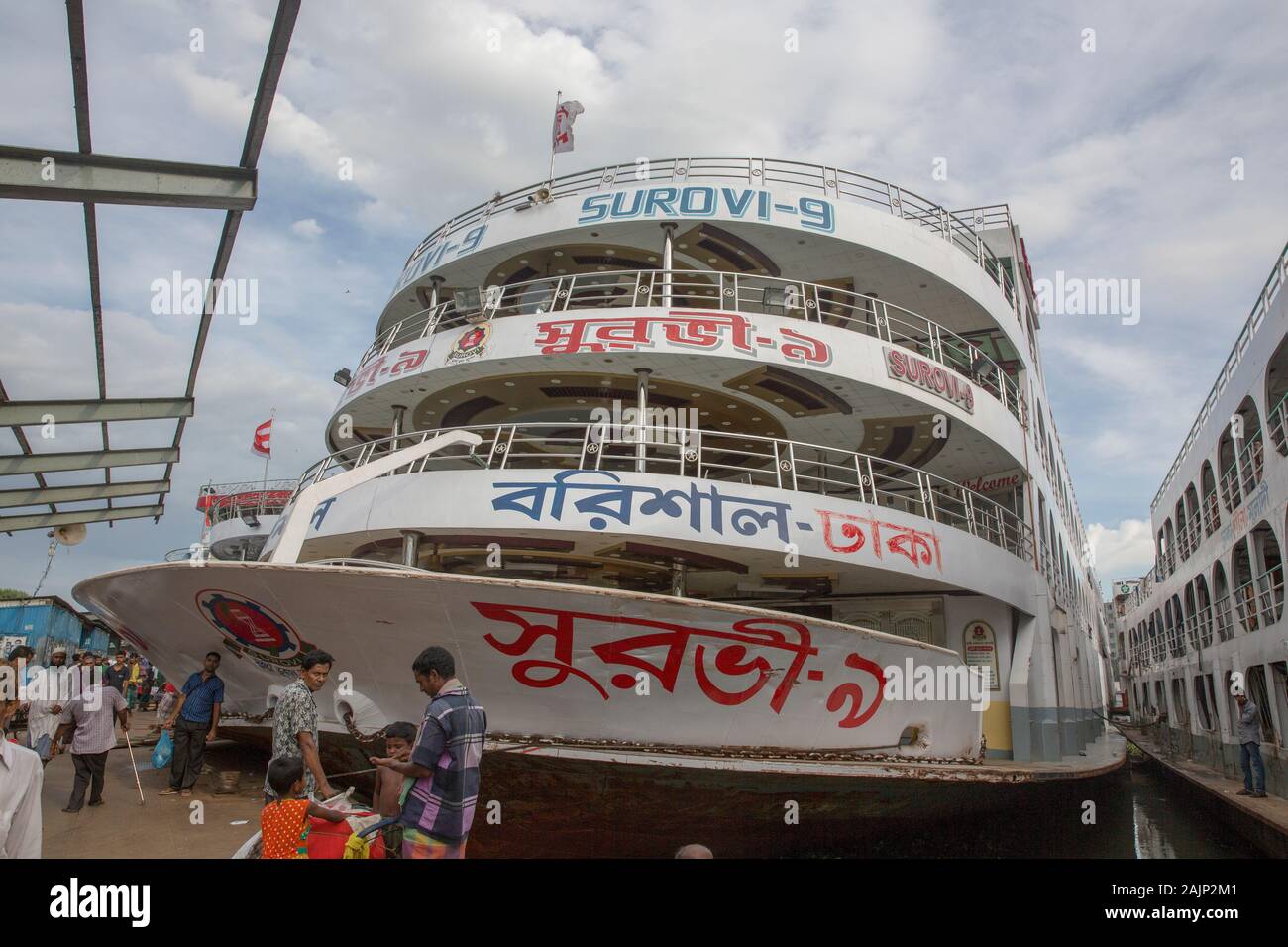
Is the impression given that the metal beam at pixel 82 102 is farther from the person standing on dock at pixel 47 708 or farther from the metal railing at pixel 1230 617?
the metal railing at pixel 1230 617

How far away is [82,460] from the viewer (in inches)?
552

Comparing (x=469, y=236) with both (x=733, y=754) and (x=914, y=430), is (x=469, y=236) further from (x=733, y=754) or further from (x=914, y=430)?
(x=733, y=754)

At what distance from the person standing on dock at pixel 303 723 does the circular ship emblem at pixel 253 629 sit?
6.13 feet

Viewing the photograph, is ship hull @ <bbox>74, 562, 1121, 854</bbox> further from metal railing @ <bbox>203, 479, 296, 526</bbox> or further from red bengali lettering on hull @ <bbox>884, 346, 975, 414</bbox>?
metal railing @ <bbox>203, 479, 296, 526</bbox>

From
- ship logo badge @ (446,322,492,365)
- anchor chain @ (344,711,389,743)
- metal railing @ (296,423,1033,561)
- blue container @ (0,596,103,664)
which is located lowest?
anchor chain @ (344,711,389,743)

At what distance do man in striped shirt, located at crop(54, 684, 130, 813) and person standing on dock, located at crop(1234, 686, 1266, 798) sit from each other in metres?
14.2

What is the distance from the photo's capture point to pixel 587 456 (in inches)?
444

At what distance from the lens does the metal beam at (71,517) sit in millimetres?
15938

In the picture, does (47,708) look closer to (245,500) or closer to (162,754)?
(162,754)

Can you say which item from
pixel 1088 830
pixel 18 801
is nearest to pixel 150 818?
pixel 18 801

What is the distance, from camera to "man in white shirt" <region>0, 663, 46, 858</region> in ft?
9.67

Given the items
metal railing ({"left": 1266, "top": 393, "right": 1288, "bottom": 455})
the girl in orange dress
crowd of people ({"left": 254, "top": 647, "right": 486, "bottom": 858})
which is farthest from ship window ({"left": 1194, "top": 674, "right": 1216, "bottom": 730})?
the girl in orange dress

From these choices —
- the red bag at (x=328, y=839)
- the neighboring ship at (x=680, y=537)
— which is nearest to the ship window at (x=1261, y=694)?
the neighboring ship at (x=680, y=537)
